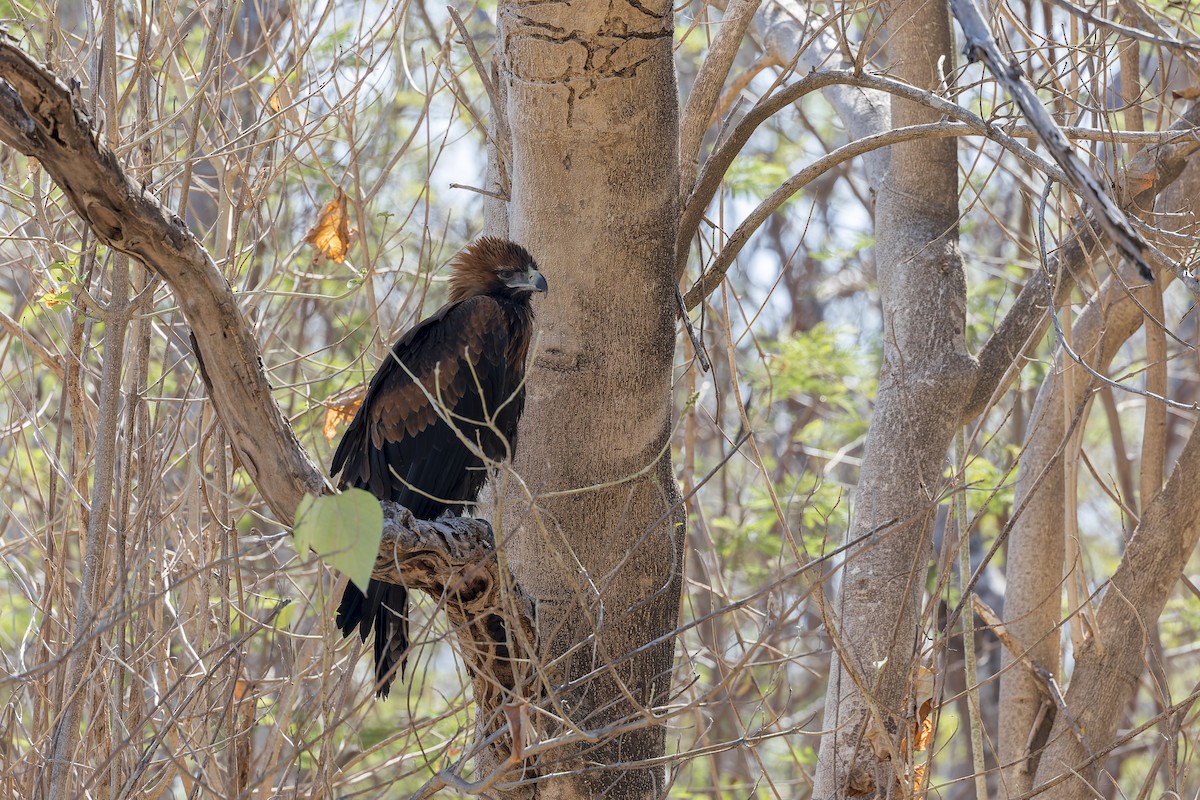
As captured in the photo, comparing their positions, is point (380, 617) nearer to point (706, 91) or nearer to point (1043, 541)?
point (706, 91)

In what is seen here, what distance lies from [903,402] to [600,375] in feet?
4.45

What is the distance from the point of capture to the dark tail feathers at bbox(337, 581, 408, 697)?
332 centimetres

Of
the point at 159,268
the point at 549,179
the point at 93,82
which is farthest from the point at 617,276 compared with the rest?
the point at 93,82

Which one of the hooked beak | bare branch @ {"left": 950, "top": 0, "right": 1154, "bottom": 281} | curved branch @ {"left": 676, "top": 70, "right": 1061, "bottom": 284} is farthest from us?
the hooked beak

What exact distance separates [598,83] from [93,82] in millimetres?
1536

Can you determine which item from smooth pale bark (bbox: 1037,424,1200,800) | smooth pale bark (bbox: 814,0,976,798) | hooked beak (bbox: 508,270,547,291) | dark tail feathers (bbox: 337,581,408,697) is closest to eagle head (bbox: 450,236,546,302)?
hooked beak (bbox: 508,270,547,291)

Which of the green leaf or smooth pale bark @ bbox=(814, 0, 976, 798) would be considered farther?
smooth pale bark @ bbox=(814, 0, 976, 798)

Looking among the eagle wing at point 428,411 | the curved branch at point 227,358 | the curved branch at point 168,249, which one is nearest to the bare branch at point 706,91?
the eagle wing at point 428,411

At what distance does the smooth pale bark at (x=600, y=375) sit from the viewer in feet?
10.2

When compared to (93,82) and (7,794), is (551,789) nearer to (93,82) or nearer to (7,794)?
(7,794)

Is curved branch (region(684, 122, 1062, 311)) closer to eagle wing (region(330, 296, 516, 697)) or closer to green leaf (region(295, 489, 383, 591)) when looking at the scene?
eagle wing (region(330, 296, 516, 697))

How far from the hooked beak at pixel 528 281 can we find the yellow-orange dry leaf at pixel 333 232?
71 centimetres

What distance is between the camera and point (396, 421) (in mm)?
3859

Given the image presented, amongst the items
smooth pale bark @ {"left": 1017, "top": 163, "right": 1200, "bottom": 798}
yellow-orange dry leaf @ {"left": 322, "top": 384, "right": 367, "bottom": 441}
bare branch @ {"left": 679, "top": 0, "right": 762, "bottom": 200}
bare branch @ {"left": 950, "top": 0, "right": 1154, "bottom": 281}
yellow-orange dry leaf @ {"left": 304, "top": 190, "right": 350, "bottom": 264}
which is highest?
bare branch @ {"left": 679, "top": 0, "right": 762, "bottom": 200}
